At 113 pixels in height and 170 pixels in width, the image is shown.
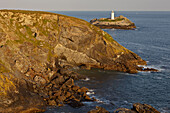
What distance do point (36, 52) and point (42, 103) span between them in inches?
1217

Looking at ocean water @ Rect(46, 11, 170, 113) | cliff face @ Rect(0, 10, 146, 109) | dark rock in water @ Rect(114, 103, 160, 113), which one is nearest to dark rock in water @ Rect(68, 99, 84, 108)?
ocean water @ Rect(46, 11, 170, 113)

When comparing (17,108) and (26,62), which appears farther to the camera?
(26,62)

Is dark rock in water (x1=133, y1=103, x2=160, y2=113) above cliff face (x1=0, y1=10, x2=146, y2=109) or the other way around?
the other way around

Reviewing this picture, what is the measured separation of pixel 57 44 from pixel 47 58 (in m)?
9.39

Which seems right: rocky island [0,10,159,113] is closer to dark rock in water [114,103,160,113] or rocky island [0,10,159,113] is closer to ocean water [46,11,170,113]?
ocean water [46,11,170,113]

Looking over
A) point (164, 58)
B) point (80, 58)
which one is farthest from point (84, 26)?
point (164, 58)

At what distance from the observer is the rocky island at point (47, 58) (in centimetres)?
5038

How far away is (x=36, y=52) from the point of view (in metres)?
76.8

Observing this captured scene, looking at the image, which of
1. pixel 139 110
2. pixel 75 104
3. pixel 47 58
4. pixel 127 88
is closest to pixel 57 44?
pixel 47 58

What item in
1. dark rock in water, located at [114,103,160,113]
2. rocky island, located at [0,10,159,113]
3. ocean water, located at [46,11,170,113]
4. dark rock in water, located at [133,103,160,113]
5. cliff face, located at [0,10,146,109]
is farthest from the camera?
cliff face, located at [0,10,146,109]

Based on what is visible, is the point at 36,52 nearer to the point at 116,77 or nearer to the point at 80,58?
the point at 80,58

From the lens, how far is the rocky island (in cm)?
5038

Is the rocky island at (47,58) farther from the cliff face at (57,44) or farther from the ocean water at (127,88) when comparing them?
the ocean water at (127,88)

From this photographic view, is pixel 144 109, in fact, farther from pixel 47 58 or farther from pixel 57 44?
pixel 57 44
